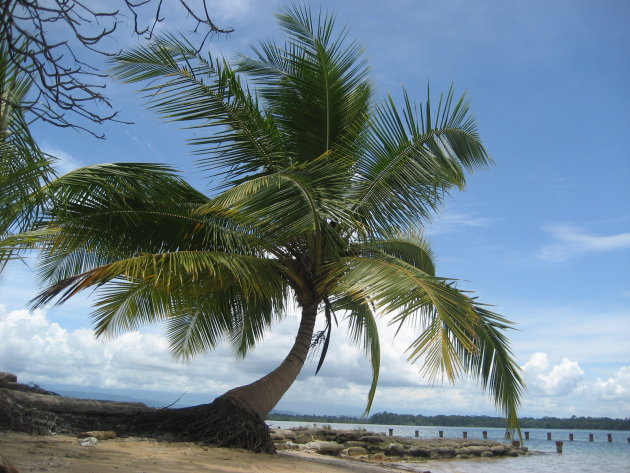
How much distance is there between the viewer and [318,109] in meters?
9.36

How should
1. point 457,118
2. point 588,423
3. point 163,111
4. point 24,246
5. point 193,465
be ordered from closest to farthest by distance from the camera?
point 193,465, point 24,246, point 163,111, point 457,118, point 588,423

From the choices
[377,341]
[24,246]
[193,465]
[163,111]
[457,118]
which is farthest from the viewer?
[377,341]

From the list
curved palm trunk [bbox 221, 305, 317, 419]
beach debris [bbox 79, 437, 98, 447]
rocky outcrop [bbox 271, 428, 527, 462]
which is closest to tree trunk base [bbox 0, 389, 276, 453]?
curved palm trunk [bbox 221, 305, 317, 419]

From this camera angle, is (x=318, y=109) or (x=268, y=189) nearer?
(x=268, y=189)

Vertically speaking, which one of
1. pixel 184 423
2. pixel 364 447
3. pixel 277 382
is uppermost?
pixel 277 382

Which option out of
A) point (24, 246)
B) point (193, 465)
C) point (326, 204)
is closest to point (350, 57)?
point (326, 204)

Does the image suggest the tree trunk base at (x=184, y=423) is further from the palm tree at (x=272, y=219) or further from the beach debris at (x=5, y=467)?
the beach debris at (x=5, y=467)

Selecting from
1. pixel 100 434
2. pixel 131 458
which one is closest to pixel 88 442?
pixel 100 434

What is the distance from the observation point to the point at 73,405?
26.3 ft

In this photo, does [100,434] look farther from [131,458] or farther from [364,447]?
[364,447]

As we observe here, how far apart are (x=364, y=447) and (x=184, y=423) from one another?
11135mm

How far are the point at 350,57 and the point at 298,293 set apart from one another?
4039 mm

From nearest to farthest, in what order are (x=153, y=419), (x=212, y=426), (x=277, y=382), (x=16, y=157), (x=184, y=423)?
(x=16, y=157)
(x=212, y=426)
(x=184, y=423)
(x=153, y=419)
(x=277, y=382)

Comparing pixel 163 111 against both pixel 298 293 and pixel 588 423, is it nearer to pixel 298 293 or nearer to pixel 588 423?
pixel 298 293
